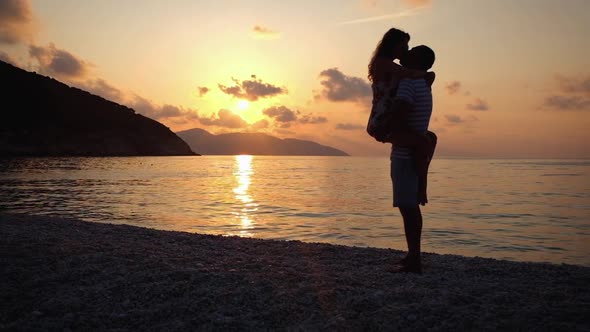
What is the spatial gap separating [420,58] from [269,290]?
3.44m

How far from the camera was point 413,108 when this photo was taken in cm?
513

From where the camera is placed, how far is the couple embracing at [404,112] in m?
5.04

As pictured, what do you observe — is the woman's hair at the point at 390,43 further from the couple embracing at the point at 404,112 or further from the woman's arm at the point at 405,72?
the woman's arm at the point at 405,72

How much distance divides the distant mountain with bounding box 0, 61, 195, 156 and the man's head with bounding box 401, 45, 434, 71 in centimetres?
12351

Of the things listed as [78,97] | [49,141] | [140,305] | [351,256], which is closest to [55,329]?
[140,305]

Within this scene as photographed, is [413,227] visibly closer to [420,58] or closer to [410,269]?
[410,269]

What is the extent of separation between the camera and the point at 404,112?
500cm

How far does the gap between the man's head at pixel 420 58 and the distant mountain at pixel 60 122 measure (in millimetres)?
123512

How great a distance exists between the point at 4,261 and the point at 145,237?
289 cm

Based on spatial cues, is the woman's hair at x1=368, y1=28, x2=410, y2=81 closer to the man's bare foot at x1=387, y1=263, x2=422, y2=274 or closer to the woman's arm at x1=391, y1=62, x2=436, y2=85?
the woman's arm at x1=391, y1=62, x2=436, y2=85

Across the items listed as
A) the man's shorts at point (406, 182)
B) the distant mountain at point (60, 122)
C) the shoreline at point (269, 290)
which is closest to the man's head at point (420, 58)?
the man's shorts at point (406, 182)

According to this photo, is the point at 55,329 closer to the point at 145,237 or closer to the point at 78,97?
the point at 145,237

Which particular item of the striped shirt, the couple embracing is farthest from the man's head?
the striped shirt

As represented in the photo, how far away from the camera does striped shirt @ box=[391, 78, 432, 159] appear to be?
4.97m
